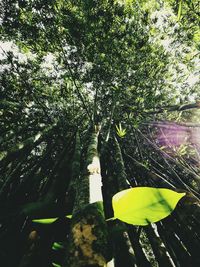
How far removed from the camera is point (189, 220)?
142 cm

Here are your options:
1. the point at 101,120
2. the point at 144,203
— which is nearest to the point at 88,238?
the point at 144,203

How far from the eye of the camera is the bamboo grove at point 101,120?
1.36 meters

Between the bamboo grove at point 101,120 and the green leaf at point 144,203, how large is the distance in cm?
29

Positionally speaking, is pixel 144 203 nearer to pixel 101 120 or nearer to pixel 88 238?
pixel 88 238

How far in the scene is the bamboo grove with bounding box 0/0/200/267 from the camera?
1364mm

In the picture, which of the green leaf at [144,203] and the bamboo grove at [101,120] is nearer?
the green leaf at [144,203]

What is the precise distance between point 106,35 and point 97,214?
12.5 feet

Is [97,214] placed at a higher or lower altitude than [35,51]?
lower

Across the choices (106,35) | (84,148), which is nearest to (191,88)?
(106,35)

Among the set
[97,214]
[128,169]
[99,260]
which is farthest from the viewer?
[128,169]

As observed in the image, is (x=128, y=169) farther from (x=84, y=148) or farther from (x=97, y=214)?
(x=97, y=214)

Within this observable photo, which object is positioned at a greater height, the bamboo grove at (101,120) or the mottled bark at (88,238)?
the bamboo grove at (101,120)

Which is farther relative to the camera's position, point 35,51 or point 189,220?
point 35,51

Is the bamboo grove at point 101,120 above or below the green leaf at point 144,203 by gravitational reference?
above
